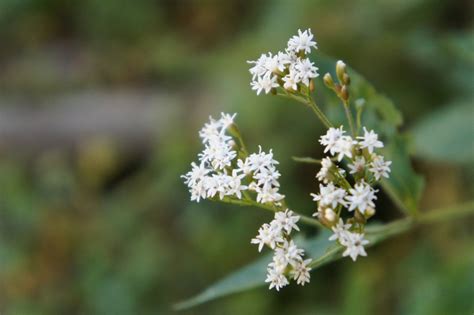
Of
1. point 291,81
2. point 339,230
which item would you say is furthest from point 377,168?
point 291,81

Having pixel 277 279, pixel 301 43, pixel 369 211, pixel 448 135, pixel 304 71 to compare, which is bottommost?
pixel 277 279

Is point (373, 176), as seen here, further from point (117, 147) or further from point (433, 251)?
point (117, 147)

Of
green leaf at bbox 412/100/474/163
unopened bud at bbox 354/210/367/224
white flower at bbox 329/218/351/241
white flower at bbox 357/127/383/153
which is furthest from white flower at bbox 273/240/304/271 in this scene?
green leaf at bbox 412/100/474/163

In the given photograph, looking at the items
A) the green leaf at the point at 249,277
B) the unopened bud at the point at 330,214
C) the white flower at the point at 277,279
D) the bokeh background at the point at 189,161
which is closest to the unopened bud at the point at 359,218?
the unopened bud at the point at 330,214

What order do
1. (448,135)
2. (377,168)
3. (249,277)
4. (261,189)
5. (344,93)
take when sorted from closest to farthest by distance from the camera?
(377,168), (261,189), (344,93), (249,277), (448,135)

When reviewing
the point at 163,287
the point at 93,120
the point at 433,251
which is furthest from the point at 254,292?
the point at 93,120

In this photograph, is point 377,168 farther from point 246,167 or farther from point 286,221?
point 246,167
